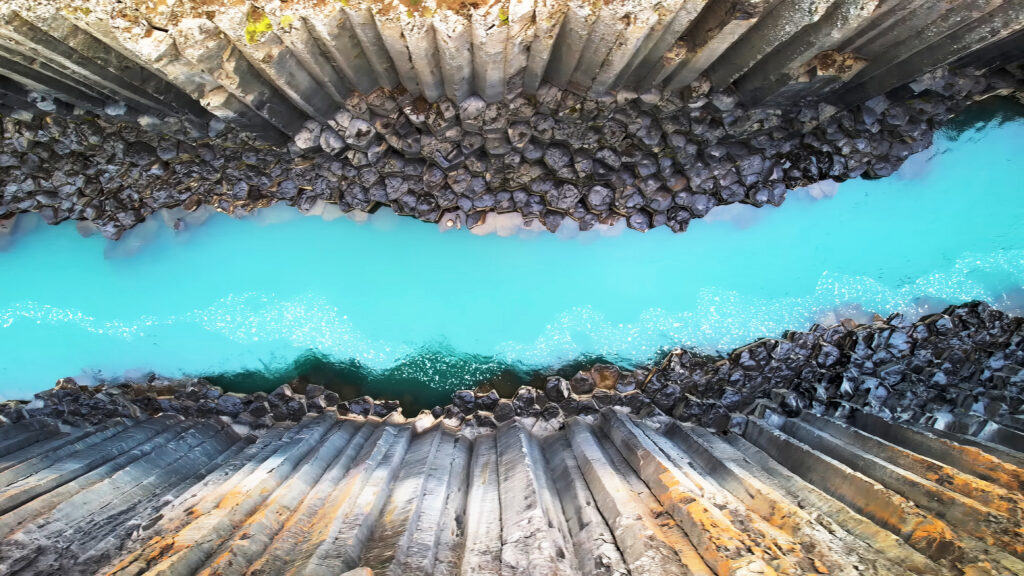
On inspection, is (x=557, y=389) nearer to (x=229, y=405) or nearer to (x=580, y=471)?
(x=580, y=471)

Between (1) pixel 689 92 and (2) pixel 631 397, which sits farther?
(2) pixel 631 397

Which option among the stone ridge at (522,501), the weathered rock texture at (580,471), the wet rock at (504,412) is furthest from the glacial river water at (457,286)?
the stone ridge at (522,501)

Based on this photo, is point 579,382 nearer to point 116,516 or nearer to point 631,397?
point 631,397

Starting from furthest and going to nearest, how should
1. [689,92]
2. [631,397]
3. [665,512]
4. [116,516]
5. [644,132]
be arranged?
[631,397] → [644,132] → [689,92] → [116,516] → [665,512]

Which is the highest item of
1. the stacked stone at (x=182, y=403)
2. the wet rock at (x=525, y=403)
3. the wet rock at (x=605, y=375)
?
the wet rock at (x=605, y=375)

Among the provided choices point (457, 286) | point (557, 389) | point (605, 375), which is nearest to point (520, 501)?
point (557, 389)

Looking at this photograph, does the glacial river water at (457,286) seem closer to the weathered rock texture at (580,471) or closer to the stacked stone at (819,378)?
the stacked stone at (819,378)

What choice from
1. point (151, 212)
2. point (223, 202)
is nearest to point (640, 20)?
point (223, 202)
